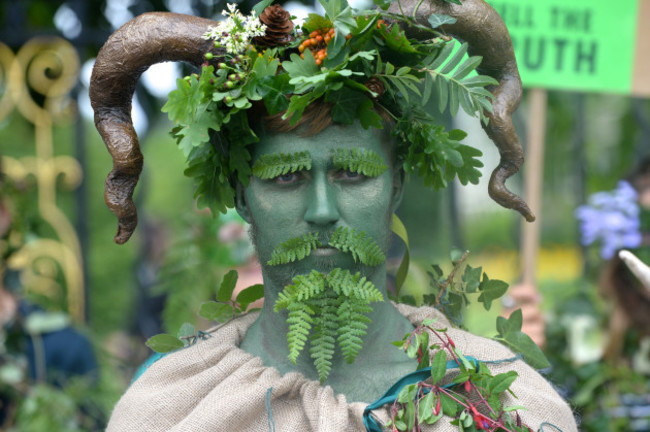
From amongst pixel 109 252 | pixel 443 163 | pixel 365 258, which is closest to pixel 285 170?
pixel 365 258

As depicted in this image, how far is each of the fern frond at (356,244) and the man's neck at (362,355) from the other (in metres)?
0.07

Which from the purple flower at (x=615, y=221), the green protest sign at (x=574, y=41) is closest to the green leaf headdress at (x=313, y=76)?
the green protest sign at (x=574, y=41)

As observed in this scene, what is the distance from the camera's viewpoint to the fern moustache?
1.53 m

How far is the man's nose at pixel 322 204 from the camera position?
1538mm

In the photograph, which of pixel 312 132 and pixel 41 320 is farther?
pixel 41 320

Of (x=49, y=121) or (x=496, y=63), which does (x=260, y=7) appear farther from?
(x=49, y=121)

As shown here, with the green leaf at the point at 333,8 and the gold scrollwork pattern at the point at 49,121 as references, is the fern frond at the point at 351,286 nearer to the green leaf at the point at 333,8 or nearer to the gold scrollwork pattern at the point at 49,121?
the green leaf at the point at 333,8

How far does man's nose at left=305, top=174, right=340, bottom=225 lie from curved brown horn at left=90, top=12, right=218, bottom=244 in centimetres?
36

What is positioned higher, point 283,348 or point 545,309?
point 283,348

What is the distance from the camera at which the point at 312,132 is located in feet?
5.19

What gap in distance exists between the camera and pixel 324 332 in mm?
1560

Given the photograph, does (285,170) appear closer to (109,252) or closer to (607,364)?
(607,364)

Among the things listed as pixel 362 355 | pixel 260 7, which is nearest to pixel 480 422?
pixel 362 355

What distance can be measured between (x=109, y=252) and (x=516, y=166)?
3559mm
